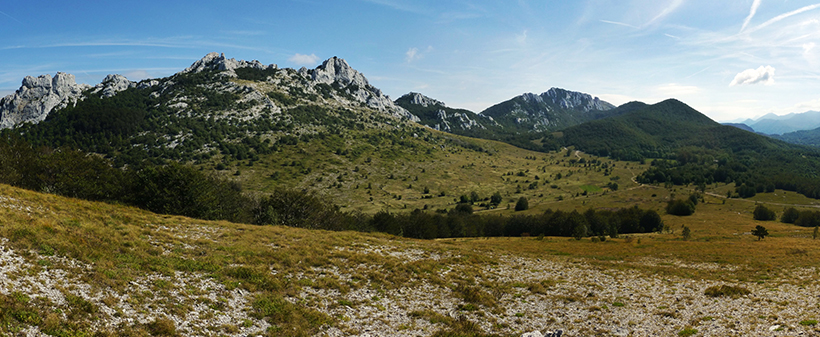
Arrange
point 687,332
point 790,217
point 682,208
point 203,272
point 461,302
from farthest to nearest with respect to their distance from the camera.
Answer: point 682,208, point 790,217, point 461,302, point 203,272, point 687,332

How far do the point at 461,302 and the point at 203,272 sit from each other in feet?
64.9

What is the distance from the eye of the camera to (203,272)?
24375 millimetres

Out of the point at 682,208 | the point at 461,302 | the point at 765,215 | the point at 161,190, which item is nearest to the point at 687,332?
the point at 461,302

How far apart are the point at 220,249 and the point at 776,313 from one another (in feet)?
145

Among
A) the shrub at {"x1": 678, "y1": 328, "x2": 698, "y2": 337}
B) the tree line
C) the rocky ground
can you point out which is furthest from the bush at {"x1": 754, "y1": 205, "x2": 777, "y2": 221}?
the shrub at {"x1": 678, "y1": 328, "x2": 698, "y2": 337}

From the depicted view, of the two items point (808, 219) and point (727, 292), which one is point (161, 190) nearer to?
point (727, 292)

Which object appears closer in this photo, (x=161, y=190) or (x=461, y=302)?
(x=461, y=302)

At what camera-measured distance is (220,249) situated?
1235 inches

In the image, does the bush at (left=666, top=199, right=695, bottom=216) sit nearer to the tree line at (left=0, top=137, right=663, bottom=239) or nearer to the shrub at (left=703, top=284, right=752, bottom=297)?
the tree line at (left=0, top=137, right=663, bottom=239)

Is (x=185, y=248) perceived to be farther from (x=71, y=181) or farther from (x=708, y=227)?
(x=708, y=227)

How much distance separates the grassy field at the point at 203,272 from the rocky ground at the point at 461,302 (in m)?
0.14

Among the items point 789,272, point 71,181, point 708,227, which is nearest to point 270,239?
point 71,181

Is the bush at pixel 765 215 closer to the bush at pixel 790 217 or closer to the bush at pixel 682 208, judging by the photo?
the bush at pixel 790 217

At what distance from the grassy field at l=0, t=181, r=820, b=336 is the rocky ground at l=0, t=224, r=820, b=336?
140 mm
